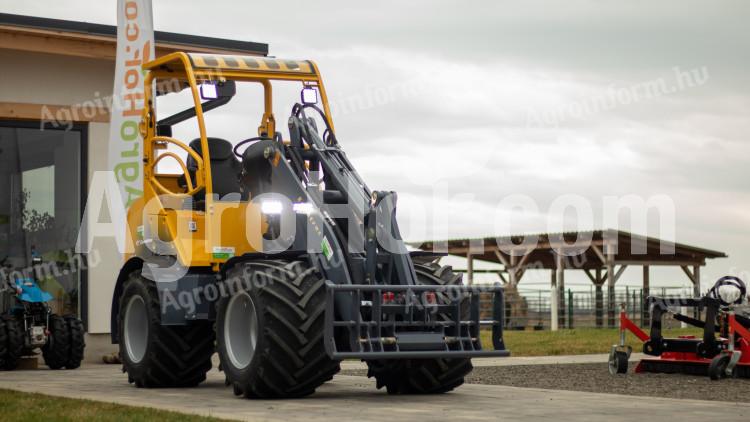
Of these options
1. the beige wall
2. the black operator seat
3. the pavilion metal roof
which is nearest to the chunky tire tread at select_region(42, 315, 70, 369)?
the beige wall

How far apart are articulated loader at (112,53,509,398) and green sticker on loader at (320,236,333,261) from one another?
0.05 feet

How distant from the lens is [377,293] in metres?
9.43

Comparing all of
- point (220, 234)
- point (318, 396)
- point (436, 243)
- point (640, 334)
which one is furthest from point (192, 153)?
point (436, 243)

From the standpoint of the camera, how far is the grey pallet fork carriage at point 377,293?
9375 millimetres

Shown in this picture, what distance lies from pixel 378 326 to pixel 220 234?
2341 mm

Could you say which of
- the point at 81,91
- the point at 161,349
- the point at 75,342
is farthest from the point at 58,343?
the point at 161,349

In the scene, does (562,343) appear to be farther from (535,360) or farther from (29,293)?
(29,293)

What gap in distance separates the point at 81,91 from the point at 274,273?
893cm

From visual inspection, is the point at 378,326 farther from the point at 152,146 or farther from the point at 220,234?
the point at 152,146

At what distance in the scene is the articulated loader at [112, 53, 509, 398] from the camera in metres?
9.41

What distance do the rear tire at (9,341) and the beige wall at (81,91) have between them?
2.12 meters

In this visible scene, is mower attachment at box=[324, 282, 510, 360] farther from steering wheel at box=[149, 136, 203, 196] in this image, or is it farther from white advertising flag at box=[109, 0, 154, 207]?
white advertising flag at box=[109, 0, 154, 207]

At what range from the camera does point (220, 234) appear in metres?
11.0

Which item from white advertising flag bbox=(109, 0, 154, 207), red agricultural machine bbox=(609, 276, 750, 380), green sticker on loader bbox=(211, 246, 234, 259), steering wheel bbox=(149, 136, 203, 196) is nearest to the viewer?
green sticker on loader bbox=(211, 246, 234, 259)
